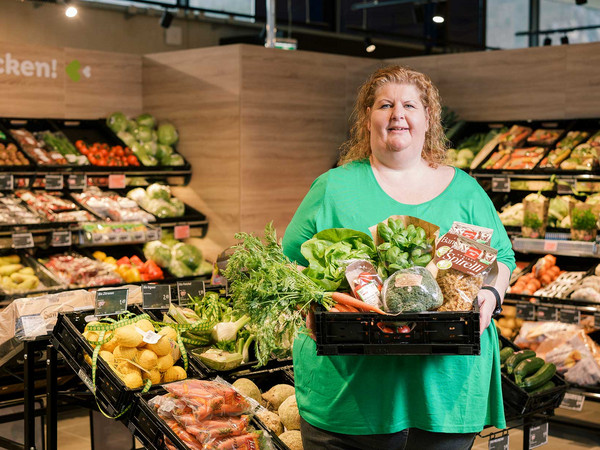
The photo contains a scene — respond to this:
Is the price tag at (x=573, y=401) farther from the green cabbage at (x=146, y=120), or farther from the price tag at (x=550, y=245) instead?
the green cabbage at (x=146, y=120)

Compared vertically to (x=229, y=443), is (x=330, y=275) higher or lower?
higher

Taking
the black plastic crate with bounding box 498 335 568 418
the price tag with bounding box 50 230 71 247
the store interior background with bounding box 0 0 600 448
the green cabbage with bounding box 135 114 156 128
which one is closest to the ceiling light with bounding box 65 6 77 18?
the store interior background with bounding box 0 0 600 448

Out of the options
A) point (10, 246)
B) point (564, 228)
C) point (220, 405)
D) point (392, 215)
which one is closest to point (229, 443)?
point (220, 405)

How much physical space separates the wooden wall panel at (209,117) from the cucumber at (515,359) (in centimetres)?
244

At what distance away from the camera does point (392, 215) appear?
225 cm

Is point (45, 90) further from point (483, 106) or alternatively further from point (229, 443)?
point (229, 443)

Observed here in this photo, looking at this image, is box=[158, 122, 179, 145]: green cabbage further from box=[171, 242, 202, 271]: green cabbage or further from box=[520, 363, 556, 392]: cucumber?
box=[520, 363, 556, 392]: cucumber

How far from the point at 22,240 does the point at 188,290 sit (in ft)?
7.00

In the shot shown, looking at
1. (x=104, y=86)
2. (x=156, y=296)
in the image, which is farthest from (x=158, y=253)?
(x=156, y=296)

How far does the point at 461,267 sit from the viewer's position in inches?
83.7

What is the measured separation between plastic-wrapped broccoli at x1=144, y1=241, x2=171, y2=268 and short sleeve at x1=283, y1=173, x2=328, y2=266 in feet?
12.1

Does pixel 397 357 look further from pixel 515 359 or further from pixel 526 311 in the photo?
pixel 526 311

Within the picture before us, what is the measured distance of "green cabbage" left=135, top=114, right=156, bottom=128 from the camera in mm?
6535

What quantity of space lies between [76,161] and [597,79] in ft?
12.8
